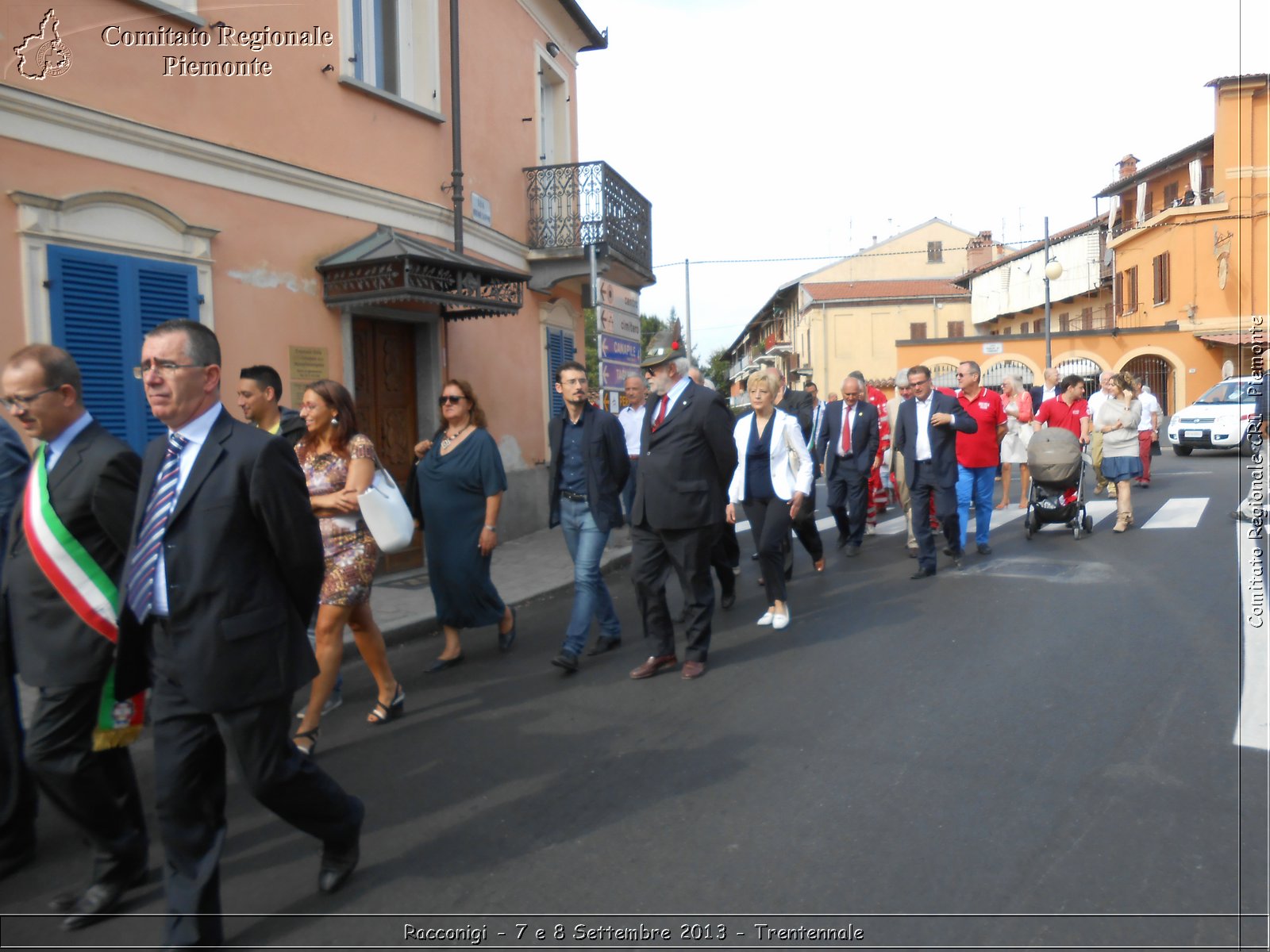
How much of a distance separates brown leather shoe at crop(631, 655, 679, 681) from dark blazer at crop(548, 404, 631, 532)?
0.98 metres

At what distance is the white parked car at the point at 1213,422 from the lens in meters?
20.5

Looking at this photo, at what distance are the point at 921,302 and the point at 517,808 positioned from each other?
5840 cm

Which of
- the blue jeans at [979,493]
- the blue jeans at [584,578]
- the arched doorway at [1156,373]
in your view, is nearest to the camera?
the blue jeans at [584,578]

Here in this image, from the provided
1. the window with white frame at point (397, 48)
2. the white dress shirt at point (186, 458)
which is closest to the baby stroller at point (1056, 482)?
the window with white frame at point (397, 48)

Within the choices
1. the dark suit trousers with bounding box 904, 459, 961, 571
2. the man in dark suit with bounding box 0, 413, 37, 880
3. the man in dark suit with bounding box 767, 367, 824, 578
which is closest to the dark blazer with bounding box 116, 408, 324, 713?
the man in dark suit with bounding box 0, 413, 37, 880

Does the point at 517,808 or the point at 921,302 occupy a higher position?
the point at 921,302

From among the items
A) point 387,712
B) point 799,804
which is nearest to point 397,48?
point 387,712

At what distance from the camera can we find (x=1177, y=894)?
3242 mm

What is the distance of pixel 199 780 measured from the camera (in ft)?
10.2

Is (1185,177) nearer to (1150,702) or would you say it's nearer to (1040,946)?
(1150,702)

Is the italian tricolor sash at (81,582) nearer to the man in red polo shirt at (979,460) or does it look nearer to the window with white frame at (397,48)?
the window with white frame at (397,48)

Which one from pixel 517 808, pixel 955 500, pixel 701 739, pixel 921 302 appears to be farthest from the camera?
pixel 921 302

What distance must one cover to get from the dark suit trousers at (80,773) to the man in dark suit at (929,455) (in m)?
7.03

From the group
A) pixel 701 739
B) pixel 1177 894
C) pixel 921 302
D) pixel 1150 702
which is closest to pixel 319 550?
pixel 701 739
